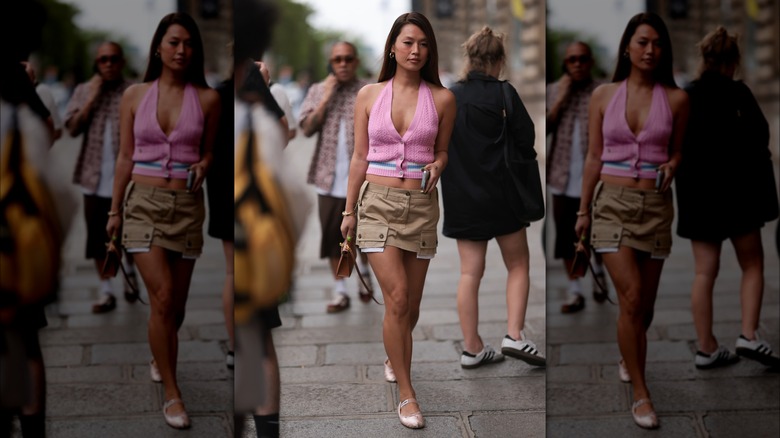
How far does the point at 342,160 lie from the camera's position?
407 centimetres

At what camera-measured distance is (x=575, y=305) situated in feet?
14.1

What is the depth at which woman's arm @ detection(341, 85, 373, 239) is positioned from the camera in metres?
3.96

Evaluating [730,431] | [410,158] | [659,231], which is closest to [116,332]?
[410,158]

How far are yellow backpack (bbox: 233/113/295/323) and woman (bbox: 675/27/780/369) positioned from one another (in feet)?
5.53

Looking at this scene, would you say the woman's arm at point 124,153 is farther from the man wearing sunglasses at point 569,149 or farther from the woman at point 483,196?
the man wearing sunglasses at point 569,149

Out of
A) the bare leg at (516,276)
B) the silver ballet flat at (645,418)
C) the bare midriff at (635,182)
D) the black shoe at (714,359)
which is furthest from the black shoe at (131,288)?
the black shoe at (714,359)

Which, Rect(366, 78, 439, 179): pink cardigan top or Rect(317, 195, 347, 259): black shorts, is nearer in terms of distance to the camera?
Rect(366, 78, 439, 179): pink cardigan top

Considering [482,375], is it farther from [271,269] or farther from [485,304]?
[271,269]

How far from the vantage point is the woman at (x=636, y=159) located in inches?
163

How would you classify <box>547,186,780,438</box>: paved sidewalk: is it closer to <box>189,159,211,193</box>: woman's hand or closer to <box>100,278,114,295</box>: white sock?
<box>189,159,211,193</box>: woman's hand

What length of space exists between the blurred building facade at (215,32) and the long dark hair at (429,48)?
0.65 metres

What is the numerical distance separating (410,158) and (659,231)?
1126 mm

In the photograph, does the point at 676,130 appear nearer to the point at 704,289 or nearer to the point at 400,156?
the point at 704,289

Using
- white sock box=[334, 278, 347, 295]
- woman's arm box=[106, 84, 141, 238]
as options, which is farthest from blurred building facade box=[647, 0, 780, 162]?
woman's arm box=[106, 84, 141, 238]
